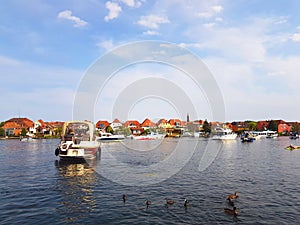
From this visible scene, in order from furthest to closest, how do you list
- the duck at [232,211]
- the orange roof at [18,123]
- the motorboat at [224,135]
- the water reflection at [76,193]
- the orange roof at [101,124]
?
the orange roof at [101,124] < the orange roof at [18,123] < the motorboat at [224,135] < the water reflection at [76,193] < the duck at [232,211]

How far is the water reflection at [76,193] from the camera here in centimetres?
1813

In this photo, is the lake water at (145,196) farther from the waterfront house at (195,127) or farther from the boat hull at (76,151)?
the waterfront house at (195,127)

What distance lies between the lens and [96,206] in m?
19.6

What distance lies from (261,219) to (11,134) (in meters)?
179

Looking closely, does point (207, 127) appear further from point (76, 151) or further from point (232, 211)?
point (232, 211)

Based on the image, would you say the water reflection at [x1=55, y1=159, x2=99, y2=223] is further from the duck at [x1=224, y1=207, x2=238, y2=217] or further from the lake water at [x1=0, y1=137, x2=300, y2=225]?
the duck at [x1=224, y1=207, x2=238, y2=217]

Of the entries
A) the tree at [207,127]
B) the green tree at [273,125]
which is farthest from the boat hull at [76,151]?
the green tree at [273,125]

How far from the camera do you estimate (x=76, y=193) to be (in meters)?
23.5

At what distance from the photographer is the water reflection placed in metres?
18.1

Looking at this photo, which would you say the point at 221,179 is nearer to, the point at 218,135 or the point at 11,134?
the point at 218,135

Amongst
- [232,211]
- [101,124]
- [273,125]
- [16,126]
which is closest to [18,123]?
[16,126]

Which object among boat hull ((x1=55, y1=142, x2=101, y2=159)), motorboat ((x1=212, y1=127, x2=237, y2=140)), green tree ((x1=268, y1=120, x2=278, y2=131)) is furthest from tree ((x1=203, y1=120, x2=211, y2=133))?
boat hull ((x1=55, y1=142, x2=101, y2=159))

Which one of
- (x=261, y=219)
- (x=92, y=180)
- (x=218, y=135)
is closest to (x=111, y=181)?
(x=92, y=180)

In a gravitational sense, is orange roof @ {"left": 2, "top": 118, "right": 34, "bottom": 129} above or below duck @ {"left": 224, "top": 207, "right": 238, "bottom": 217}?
above
